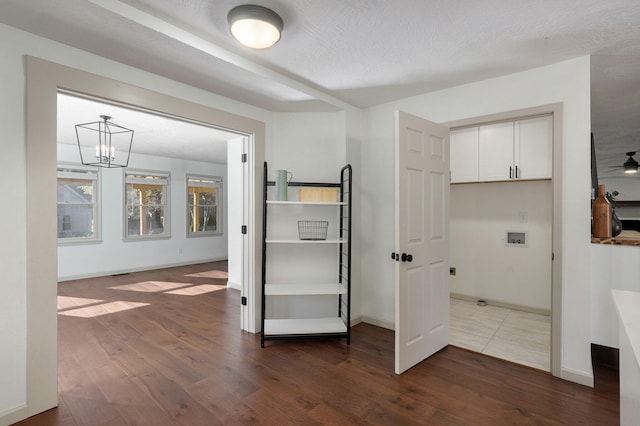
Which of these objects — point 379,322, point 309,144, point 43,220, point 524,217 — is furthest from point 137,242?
point 524,217

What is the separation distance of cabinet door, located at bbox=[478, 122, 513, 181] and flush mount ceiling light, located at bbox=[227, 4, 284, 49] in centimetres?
251

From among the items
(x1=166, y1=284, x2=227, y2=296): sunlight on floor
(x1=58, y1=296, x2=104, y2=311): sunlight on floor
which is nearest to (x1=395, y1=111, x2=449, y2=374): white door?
(x1=166, y1=284, x2=227, y2=296): sunlight on floor

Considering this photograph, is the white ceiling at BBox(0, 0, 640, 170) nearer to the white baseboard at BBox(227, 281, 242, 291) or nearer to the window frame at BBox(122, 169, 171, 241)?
the white baseboard at BBox(227, 281, 242, 291)

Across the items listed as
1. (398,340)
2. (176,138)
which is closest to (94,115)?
(176,138)

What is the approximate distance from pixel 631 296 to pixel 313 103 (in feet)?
8.99

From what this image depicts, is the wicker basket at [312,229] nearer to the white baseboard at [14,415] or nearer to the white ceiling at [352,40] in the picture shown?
the white ceiling at [352,40]

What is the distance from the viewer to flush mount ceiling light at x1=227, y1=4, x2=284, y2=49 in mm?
1765

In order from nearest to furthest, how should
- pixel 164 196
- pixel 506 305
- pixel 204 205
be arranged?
1. pixel 506 305
2. pixel 164 196
3. pixel 204 205

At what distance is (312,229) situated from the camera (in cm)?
344

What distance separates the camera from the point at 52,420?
196cm

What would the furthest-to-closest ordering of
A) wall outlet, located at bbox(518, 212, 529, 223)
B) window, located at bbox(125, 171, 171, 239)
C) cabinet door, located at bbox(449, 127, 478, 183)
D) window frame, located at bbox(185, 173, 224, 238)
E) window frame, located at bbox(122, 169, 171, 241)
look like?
window frame, located at bbox(185, 173, 224, 238)
window, located at bbox(125, 171, 171, 239)
window frame, located at bbox(122, 169, 171, 241)
wall outlet, located at bbox(518, 212, 529, 223)
cabinet door, located at bbox(449, 127, 478, 183)

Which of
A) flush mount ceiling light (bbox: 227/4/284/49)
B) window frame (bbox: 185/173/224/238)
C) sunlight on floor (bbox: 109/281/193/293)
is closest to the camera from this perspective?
flush mount ceiling light (bbox: 227/4/284/49)

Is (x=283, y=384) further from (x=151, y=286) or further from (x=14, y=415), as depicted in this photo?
(x=151, y=286)

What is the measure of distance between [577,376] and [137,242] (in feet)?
23.9
